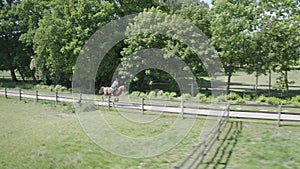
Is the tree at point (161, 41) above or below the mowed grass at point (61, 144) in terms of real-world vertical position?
above

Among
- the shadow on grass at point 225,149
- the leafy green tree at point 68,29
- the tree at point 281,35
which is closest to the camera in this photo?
the shadow on grass at point 225,149

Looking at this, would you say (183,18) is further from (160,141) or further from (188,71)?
(160,141)

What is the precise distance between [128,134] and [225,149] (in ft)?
12.5

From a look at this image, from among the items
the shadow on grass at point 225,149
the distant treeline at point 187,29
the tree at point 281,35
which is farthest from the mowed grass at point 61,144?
the tree at point 281,35

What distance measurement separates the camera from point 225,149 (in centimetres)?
830

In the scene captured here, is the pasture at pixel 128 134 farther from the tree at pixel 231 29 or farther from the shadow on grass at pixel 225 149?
the tree at pixel 231 29

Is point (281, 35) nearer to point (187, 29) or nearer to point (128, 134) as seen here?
point (187, 29)

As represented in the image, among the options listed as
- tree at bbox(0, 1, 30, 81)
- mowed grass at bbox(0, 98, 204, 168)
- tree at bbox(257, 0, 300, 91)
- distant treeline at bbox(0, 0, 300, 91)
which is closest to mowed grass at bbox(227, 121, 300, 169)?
mowed grass at bbox(0, 98, 204, 168)

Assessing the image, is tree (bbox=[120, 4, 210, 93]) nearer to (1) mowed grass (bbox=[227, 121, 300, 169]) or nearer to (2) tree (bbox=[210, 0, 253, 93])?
(2) tree (bbox=[210, 0, 253, 93])

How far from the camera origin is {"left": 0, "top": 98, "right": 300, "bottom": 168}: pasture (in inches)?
283

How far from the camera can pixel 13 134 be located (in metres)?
10.3

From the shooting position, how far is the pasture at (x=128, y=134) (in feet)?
23.6

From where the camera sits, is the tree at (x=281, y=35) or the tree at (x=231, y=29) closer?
the tree at (x=281, y=35)

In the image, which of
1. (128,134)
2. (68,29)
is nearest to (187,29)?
(68,29)
